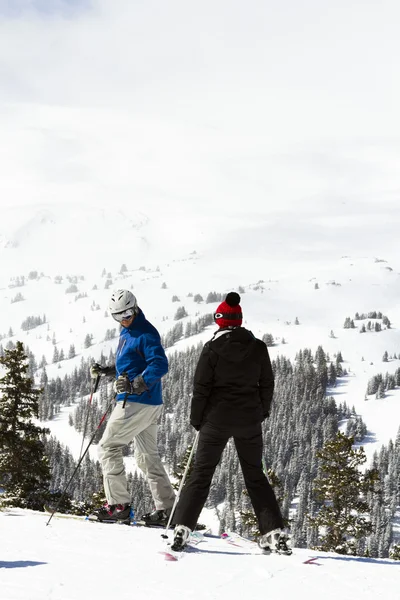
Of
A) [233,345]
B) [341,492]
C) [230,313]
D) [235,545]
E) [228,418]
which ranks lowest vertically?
[341,492]

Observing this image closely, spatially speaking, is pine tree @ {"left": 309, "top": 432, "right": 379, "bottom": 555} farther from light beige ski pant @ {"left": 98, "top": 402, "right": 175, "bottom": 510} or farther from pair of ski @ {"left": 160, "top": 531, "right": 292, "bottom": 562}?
pair of ski @ {"left": 160, "top": 531, "right": 292, "bottom": 562}

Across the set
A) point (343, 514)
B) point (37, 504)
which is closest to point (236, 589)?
point (37, 504)

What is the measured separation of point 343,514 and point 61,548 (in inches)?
996

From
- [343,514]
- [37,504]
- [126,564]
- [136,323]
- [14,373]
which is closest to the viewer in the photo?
[126,564]

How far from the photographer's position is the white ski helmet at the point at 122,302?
953 centimetres

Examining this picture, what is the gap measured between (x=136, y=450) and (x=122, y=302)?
248 centimetres

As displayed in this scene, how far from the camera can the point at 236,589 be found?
6.09 m

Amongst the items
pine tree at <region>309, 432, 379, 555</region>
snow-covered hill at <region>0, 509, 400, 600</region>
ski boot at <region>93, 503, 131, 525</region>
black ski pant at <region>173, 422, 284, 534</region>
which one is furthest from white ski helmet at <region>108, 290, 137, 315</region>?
pine tree at <region>309, 432, 379, 555</region>

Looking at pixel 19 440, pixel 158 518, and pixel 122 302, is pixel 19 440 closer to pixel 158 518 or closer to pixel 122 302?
pixel 158 518

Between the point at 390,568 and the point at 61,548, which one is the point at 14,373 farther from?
the point at 390,568

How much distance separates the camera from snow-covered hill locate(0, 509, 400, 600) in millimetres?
5793

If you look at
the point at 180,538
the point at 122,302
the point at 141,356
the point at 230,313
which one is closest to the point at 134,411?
the point at 141,356

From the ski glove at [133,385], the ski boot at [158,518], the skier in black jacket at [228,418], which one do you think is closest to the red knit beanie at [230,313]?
the skier in black jacket at [228,418]

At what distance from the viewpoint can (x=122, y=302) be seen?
9.58 metres
